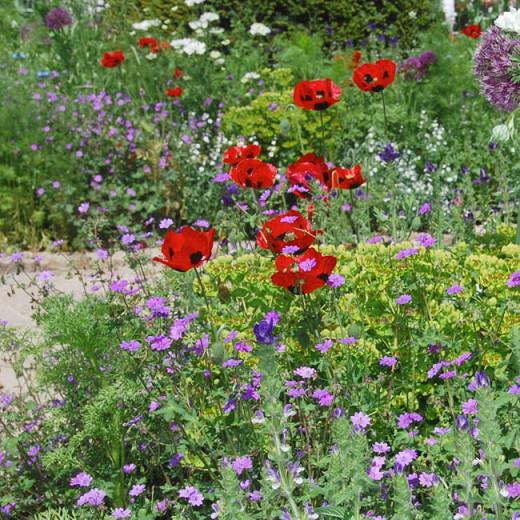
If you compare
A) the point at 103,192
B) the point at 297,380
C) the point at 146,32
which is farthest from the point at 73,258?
the point at 146,32

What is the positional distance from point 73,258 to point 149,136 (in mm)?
1142

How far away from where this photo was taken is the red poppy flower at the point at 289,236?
90.9 inches

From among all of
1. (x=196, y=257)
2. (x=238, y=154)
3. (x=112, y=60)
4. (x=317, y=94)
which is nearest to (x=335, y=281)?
(x=196, y=257)

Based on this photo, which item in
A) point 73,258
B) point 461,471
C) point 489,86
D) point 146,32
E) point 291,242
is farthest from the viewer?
point 146,32

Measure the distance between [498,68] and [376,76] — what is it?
82 cm

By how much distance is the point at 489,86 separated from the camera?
2.85m

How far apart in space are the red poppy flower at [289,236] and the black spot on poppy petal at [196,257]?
0.26 meters

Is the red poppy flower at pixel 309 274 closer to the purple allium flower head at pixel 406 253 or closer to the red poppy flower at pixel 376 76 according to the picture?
the purple allium flower head at pixel 406 253

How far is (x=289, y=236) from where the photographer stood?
2352mm

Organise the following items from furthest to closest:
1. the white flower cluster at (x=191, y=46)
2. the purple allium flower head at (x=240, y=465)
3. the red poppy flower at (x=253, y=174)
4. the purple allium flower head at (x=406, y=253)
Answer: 1. the white flower cluster at (x=191, y=46)
2. the red poppy flower at (x=253, y=174)
3. the purple allium flower head at (x=406, y=253)
4. the purple allium flower head at (x=240, y=465)

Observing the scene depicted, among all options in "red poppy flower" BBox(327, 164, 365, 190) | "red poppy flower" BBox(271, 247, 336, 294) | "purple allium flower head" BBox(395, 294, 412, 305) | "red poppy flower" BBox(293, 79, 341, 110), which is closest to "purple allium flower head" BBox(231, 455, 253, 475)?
"red poppy flower" BBox(271, 247, 336, 294)

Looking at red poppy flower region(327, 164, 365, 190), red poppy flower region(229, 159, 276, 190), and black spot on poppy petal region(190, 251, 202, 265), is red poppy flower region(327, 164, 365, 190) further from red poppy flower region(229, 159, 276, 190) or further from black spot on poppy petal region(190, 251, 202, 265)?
black spot on poppy petal region(190, 251, 202, 265)

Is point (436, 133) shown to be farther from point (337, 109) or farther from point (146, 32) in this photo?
point (146, 32)

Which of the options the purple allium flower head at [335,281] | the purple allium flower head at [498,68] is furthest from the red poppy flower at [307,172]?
the purple allium flower head at [335,281]
